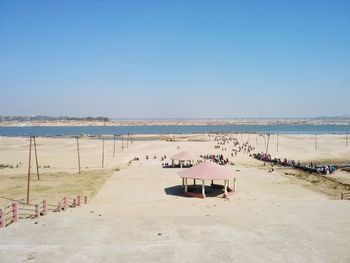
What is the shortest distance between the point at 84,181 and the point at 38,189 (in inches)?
191

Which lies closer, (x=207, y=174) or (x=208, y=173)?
(x=207, y=174)

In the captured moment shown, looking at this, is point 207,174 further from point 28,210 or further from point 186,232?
point 28,210

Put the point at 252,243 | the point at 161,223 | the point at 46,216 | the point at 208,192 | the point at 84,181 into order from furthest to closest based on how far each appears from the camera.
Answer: the point at 84,181 → the point at 208,192 → the point at 46,216 → the point at 161,223 → the point at 252,243

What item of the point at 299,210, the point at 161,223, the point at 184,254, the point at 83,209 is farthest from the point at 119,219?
the point at 299,210

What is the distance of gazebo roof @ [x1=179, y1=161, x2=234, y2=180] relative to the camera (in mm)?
26906

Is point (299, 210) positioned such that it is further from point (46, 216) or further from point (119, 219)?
point (46, 216)

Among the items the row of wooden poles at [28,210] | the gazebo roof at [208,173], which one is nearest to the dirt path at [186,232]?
the row of wooden poles at [28,210]

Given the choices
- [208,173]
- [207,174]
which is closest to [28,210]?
[207,174]

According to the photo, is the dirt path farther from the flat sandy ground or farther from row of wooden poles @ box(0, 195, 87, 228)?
row of wooden poles @ box(0, 195, 87, 228)

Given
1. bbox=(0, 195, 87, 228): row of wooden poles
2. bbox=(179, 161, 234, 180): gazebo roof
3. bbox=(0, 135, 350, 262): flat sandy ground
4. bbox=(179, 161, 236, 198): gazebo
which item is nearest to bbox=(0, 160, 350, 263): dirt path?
bbox=(0, 135, 350, 262): flat sandy ground

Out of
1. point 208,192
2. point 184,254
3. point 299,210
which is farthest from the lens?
point 208,192

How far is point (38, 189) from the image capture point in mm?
31156

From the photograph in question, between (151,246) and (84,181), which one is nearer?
(151,246)

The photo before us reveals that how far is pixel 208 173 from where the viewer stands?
1072 inches
